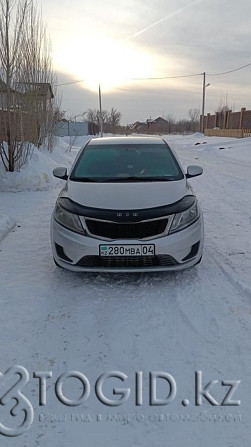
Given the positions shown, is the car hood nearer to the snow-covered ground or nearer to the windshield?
the windshield

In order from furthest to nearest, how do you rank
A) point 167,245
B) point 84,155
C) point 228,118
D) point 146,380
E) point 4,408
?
point 228,118, point 84,155, point 167,245, point 146,380, point 4,408

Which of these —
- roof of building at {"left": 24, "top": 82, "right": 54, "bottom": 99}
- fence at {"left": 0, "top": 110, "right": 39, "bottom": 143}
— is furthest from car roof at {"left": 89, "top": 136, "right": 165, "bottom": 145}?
roof of building at {"left": 24, "top": 82, "right": 54, "bottom": 99}

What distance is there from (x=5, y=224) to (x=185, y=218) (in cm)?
329

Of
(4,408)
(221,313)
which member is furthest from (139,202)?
(4,408)

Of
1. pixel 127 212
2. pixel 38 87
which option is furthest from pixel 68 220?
pixel 38 87

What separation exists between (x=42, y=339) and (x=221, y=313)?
5.03ft

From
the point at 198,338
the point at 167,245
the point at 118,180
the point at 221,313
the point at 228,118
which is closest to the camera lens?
the point at 198,338

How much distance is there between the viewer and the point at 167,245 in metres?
→ 3.42

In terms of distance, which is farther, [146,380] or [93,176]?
[93,176]

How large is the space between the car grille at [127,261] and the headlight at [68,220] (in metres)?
0.30

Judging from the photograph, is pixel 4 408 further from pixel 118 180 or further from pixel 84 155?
pixel 84 155

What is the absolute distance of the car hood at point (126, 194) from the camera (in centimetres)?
357

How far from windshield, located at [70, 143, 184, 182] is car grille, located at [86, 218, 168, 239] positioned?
0.92m

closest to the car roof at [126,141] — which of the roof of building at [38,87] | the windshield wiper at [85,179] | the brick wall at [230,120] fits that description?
the windshield wiper at [85,179]
